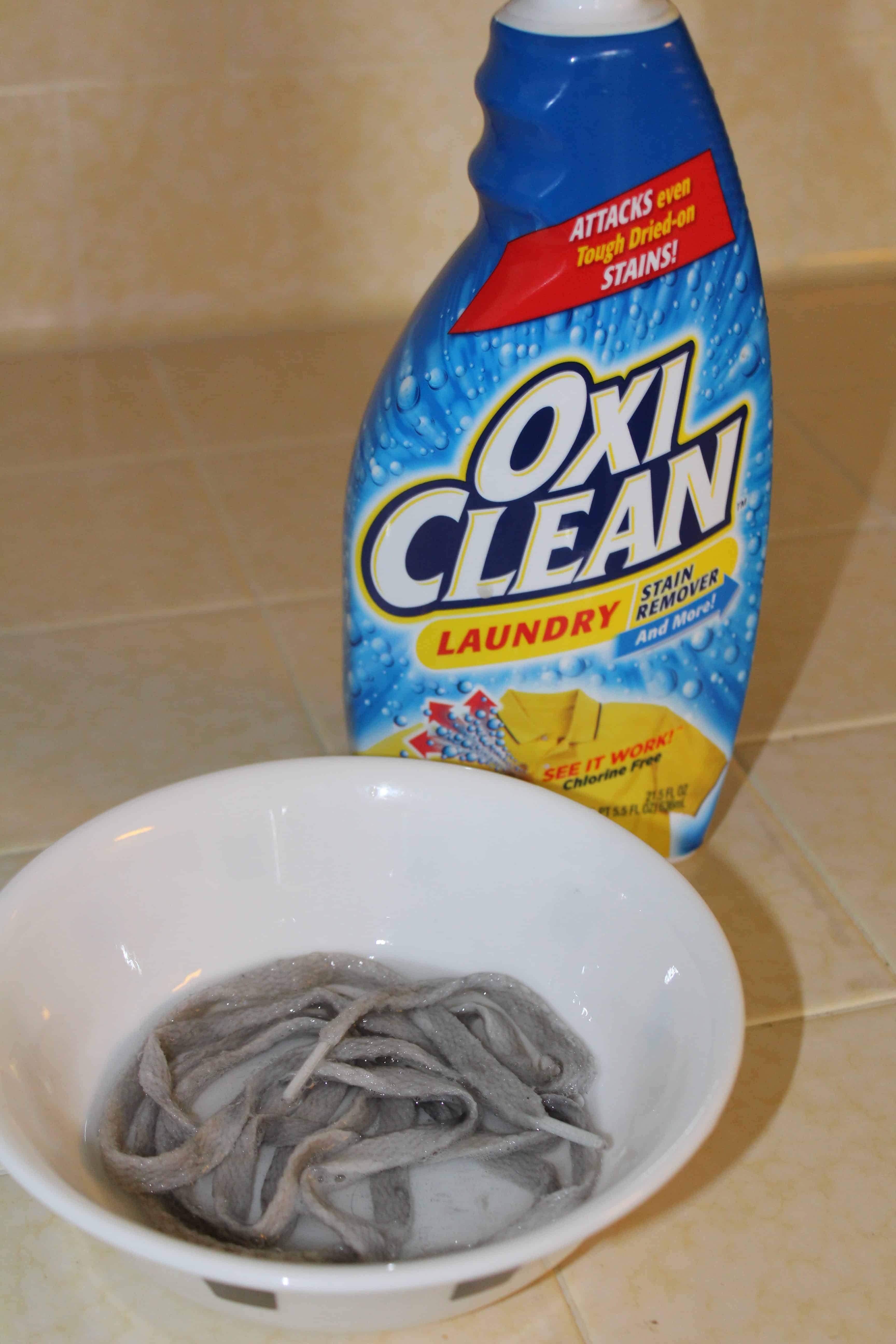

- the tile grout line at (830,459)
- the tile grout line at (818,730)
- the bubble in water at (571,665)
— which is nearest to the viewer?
the bubble in water at (571,665)

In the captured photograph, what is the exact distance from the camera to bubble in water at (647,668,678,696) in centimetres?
51

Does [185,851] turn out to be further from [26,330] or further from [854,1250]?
[26,330]

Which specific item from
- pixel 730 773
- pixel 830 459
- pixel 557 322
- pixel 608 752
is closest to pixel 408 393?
pixel 557 322

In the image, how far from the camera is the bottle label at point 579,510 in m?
0.44

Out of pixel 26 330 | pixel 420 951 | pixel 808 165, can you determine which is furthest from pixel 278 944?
pixel 808 165

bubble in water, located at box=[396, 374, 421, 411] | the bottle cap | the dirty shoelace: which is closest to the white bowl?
the dirty shoelace

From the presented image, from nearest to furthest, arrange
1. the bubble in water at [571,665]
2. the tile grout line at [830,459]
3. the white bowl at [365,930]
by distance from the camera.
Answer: the white bowl at [365,930] < the bubble in water at [571,665] < the tile grout line at [830,459]

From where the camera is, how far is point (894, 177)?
44.2 inches

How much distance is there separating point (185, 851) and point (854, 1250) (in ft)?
0.80

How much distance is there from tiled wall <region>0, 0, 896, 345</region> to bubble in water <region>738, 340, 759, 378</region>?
60 cm

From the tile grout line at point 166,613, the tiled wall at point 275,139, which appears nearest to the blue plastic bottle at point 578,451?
the tile grout line at point 166,613

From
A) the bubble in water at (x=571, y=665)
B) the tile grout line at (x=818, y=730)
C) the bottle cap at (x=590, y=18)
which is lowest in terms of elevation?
the tile grout line at (x=818, y=730)

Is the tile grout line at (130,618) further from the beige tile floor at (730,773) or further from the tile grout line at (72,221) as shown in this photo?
the tile grout line at (72,221)

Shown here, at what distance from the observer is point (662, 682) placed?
51 centimetres
